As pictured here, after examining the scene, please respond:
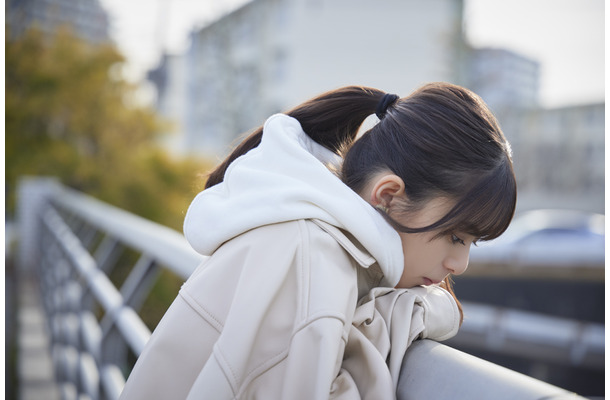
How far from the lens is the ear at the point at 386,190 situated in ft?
3.13

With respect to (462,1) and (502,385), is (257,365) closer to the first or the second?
(502,385)

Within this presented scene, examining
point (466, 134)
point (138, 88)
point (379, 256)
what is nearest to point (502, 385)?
point (379, 256)

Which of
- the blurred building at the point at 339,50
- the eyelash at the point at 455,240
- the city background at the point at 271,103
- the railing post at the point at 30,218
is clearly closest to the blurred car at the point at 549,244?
the city background at the point at 271,103

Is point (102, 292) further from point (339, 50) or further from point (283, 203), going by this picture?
point (339, 50)

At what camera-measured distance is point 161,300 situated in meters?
5.70

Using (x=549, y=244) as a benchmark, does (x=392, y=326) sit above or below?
above

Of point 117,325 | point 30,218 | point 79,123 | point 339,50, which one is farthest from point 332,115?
point 339,50

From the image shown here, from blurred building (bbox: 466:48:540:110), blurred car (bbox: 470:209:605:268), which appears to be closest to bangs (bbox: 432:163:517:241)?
blurred car (bbox: 470:209:605:268)

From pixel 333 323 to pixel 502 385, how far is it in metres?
0.26

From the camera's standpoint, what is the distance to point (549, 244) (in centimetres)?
1052

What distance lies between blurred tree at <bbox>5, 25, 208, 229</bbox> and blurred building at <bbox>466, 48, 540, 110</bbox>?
12301mm

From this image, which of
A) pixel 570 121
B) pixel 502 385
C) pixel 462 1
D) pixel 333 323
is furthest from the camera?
pixel 570 121

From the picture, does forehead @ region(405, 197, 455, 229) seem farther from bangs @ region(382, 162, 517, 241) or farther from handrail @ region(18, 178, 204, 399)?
handrail @ region(18, 178, 204, 399)

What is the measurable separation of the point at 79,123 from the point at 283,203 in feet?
25.5
